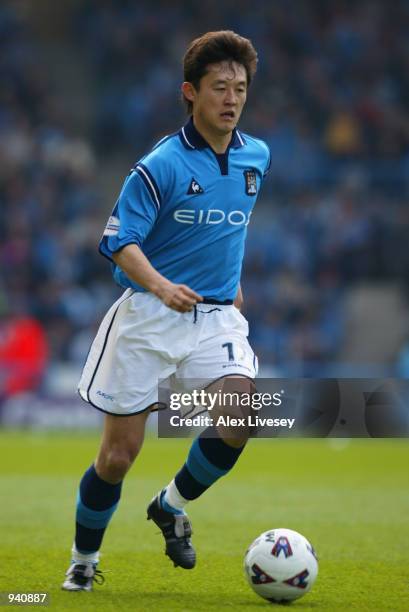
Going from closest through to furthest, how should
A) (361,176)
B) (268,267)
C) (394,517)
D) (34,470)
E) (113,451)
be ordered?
(113,451)
(394,517)
(34,470)
(268,267)
(361,176)

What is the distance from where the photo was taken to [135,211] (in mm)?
5125

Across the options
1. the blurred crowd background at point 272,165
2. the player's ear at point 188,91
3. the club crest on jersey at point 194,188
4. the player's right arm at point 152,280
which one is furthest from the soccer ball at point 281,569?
the blurred crowd background at point 272,165

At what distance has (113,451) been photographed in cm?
517

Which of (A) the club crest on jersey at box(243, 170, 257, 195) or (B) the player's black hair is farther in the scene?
(A) the club crest on jersey at box(243, 170, 257, 195)

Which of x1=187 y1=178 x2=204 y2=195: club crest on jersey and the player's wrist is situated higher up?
x1=187 y1=178 x2=204 y2=195: club crest on jersey

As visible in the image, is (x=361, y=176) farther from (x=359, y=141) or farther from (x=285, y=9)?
(x=285, y=9)

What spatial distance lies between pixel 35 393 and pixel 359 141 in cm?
697

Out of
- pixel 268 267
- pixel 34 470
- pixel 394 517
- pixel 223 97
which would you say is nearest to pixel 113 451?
pixel 223 97

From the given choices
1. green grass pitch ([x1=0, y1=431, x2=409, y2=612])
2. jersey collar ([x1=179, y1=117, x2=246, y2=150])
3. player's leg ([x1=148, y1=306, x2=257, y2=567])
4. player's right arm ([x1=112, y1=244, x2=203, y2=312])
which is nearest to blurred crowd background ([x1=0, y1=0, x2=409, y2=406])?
green grass pitch ([x1=0, y1=431, x2=409, y2=612])

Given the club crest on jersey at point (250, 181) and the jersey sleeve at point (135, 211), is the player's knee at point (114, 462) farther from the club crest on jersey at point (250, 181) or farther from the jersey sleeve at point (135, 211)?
the club crest on jersey at point (250, 181)

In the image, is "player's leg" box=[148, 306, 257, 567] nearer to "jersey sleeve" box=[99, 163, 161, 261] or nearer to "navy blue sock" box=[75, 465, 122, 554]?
"navy blue sock" box=[75, 465, 122, 554]

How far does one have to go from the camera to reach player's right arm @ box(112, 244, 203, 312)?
4.77 m

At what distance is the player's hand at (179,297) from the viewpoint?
4762mm

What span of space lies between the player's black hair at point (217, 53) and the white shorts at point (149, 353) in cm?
100
